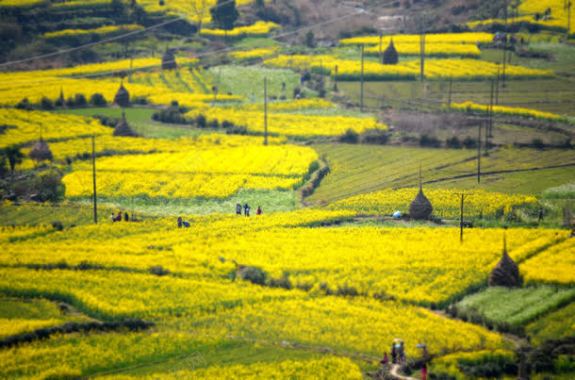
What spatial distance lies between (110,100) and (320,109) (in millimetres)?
14791

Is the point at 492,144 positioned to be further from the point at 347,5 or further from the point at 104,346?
the point at 347,5

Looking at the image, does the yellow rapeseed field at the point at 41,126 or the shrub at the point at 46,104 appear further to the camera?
the shrub at the point at 46,104

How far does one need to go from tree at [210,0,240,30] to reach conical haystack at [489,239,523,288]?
7405 cm

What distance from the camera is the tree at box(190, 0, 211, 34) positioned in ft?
368

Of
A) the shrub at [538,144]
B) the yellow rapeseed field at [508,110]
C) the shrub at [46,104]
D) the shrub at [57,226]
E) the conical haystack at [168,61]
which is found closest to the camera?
the shrub at [57,226]

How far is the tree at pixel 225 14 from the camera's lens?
10931cm

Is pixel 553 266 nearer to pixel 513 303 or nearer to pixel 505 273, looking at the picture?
pixel 505 273

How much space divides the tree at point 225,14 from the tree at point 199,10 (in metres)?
1.94

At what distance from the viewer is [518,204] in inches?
1984

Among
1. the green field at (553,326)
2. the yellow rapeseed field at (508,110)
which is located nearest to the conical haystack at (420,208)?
the green field at (553,326)

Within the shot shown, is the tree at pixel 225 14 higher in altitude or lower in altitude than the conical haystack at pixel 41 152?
higher

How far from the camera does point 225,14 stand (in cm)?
10944

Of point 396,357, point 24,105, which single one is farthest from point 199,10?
point 396,357

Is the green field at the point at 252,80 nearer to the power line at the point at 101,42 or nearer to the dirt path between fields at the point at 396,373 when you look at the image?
the power line at the point at 101,42
